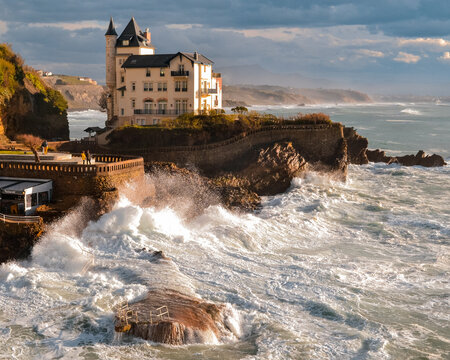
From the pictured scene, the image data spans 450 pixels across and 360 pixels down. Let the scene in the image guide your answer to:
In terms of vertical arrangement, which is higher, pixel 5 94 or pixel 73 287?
pixel 5 94

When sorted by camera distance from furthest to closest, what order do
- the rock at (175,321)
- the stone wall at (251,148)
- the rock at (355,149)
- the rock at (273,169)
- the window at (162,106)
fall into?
the rock at (355,149), the window at (162,106), the rock at (273,169), the stone wall at (251,148), the rock at (175,321)

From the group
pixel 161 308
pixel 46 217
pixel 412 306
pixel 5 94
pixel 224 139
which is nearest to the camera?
pixel 161 308

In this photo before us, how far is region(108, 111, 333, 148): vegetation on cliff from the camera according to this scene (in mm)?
47312

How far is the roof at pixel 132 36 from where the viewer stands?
185 feet

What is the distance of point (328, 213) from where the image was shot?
40.0 meters

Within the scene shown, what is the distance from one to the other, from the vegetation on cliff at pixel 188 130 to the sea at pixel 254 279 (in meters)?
8.58

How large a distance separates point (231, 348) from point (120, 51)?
4213cm

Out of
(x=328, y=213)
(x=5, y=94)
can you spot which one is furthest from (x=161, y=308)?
(x=5, y=94)

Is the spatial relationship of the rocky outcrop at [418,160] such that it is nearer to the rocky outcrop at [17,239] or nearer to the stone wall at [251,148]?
the stone wall at [251,148]

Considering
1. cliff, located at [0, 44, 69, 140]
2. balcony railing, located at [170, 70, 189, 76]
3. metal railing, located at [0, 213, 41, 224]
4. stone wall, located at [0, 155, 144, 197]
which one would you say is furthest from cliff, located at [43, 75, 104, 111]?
metal railing, located at [0, 213, 41, 224]

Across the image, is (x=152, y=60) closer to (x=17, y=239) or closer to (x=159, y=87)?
(x=159, y=87)

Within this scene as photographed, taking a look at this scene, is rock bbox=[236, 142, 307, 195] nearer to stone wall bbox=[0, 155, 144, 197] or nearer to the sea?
the sea

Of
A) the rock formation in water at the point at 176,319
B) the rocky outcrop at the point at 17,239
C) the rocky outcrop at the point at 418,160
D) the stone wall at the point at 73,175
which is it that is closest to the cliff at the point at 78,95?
the rocky outcrop at the point at 418,160

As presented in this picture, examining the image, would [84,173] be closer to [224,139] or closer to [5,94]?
[224,139]
